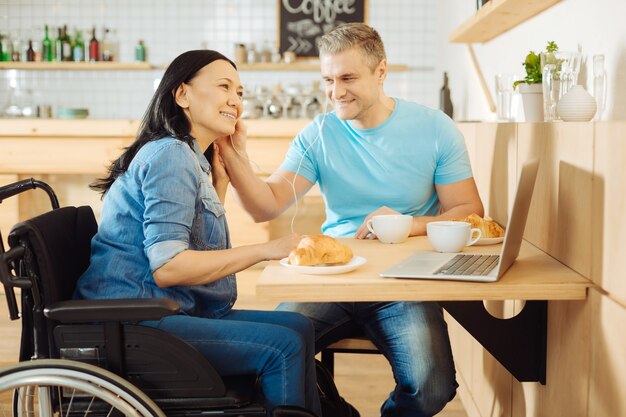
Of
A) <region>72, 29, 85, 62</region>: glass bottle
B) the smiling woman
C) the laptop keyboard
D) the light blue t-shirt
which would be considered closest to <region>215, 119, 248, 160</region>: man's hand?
the smiling woman

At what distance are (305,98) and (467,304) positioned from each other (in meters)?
3.82

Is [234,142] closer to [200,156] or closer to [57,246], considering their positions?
[200,156]

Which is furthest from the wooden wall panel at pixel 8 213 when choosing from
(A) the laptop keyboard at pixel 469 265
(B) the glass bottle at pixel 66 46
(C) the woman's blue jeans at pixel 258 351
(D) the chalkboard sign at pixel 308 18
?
(A) the laptop keyboard at pixel 469 265

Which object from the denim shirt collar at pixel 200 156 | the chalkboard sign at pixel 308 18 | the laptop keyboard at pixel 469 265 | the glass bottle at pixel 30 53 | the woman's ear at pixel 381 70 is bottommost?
the laptop keyboard at pixel 469 265

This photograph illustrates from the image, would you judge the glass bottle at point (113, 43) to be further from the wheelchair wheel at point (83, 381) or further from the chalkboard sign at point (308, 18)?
the wheelchair wheel at point (83, 381)

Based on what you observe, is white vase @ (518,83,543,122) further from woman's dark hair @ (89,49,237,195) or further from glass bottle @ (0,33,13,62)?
glass bottle @ (0,33,13,62)

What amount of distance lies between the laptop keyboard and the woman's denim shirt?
545 mm

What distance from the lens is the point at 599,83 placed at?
6.69 feet

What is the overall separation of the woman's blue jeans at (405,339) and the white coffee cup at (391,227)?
21 cm

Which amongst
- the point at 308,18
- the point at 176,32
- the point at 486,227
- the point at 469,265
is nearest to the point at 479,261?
the point at 469,265

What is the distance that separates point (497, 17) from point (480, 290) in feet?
5.59

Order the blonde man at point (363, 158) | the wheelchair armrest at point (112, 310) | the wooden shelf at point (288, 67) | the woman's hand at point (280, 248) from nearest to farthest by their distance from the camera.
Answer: the wheelchair armrest at point (112, 310)
the woman's hand at point (280, 248)
the blonde man at point (363, 158)
the wooden shelf at point (288, 67)

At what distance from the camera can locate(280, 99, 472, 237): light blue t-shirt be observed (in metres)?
2.43

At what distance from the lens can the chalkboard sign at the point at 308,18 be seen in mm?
5859
